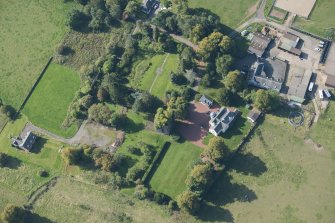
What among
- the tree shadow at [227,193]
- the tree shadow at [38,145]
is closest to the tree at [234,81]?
the tree shadow at [227,193]

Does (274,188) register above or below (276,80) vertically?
below

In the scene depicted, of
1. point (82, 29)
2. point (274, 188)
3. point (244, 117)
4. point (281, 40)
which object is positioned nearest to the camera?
point (274, 188)

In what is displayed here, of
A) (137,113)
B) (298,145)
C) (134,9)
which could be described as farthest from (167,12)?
(298,145)

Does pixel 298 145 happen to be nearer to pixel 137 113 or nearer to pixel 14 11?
pixel 137 113

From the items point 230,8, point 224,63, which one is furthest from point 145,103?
point 230,8

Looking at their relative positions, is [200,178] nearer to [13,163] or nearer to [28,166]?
[28,166]

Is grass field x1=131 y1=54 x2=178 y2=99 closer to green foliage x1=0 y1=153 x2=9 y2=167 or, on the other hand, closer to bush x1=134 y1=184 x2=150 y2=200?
bush x1=134 y1=184 x2=150 y2=200

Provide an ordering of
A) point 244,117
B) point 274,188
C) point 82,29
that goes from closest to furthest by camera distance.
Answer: point 274,188
point 244,117
point 82,29
